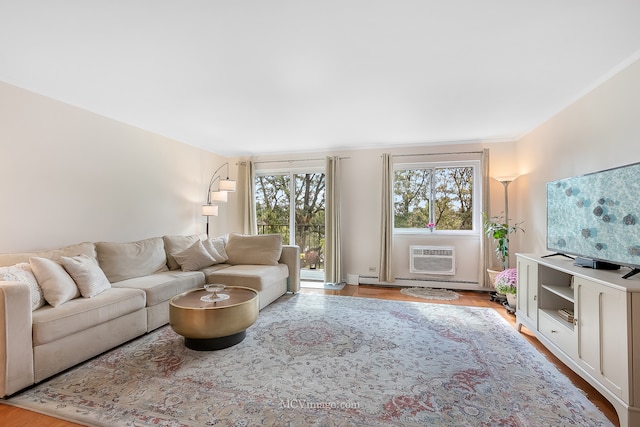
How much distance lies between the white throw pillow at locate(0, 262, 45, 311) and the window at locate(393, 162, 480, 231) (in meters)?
4.49

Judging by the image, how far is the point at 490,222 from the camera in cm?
449

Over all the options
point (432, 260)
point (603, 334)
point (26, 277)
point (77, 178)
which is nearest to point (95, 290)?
point (26, 277)

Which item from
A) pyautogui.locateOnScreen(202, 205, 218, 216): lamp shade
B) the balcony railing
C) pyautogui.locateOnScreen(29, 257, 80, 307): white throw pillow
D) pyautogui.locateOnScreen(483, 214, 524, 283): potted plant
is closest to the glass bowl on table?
pyautogui.locateOnScreen(29, 257, 80, 307): white throw pillow

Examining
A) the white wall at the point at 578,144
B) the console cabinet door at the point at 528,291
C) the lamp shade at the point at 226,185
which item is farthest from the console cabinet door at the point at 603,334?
the lamp shade at the point at 226,185

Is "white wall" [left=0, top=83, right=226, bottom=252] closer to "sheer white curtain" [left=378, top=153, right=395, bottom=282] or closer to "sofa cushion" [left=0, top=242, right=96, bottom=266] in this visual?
"sofa cushion" [left=0, top=242, right=96, bottom=266]

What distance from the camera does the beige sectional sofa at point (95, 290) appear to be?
1.89 metres

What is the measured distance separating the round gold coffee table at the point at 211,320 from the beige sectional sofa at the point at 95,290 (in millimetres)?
481

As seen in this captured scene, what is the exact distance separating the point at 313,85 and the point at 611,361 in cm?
289

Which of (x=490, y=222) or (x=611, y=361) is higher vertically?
(x=490, y=222)

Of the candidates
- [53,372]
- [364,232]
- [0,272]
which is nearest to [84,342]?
[53,372]

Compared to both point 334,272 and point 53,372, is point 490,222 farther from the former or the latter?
point 53,372

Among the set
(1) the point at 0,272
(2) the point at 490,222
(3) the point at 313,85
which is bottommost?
(1) the point at 0,272

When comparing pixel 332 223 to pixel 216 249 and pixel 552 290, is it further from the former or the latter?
pixel 552 290

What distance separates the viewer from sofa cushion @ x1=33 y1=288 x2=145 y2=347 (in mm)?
2006
